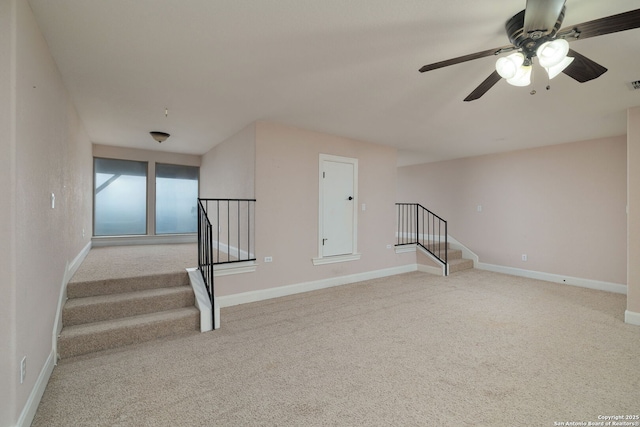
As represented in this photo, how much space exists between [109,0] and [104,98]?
2.02 m

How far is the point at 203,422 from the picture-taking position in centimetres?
178

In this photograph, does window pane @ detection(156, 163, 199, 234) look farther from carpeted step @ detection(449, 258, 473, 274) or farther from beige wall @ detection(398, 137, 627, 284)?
beige wall @ detection(398, 137, 627, 284)

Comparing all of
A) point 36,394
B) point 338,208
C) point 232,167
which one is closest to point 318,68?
point 338,208

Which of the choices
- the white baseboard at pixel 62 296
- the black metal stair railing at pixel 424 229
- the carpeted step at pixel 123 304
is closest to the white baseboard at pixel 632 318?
the black metal stair railing at pixel 424 229

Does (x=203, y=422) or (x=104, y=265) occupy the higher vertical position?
(x=104, y=265)

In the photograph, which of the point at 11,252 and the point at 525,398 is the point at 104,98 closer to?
the point at 11,252

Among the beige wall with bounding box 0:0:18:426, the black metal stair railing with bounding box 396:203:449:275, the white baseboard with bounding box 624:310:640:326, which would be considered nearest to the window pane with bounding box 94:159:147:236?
the beige wall with bounding box 0:0:18:426

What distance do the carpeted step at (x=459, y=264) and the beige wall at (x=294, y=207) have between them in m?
1.74

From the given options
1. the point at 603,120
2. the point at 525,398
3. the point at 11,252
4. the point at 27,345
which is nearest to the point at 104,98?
the point at 11,252

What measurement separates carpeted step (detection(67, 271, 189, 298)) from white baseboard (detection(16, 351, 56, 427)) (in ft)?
2.85

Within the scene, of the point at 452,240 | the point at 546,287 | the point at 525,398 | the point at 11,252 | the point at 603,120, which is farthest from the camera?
the point at 452,240

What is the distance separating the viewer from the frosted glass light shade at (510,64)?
183 centimetres

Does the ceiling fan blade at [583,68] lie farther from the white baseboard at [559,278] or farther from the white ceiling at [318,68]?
the white baseboard at [559,278]

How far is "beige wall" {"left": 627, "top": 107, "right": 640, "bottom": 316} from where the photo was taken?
11.2 feet
